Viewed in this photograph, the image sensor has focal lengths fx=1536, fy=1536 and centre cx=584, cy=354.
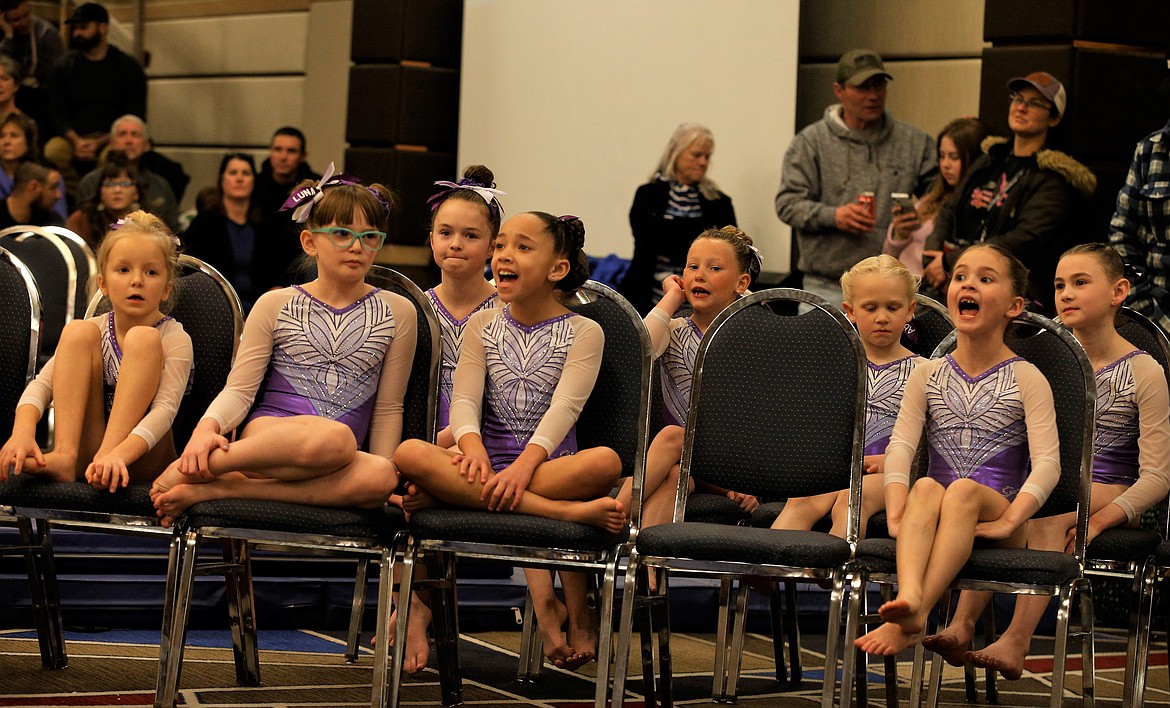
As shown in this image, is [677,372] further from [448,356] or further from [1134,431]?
[1134,431]

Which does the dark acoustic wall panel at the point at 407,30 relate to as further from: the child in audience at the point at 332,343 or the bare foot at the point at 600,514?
the bare foot at the point at 600,514

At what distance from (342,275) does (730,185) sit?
10.1 ft

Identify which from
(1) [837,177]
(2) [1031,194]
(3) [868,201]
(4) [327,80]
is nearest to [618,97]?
(1) [837,177]

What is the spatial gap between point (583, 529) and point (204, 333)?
1076mm

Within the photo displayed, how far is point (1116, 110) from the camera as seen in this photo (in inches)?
194

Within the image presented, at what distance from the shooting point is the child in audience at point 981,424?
2.94 meters

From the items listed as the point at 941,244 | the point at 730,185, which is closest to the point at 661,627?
the point at 941,244

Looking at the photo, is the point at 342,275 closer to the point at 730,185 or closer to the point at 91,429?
the point at 91,429

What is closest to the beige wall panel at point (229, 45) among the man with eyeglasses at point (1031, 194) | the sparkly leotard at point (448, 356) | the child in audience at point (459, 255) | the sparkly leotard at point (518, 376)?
the man with eyeglasses at point (1031, 194)

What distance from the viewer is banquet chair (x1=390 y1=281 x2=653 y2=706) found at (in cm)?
282

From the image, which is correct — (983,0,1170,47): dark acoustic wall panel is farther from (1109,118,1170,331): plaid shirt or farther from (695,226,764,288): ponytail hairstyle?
(695,226,764,288): ponytail hairstyle

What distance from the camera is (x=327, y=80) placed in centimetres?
851

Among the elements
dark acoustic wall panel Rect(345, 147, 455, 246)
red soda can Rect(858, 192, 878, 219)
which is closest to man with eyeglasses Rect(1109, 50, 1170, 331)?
red soda can Rect(858, 192, 878, 219)

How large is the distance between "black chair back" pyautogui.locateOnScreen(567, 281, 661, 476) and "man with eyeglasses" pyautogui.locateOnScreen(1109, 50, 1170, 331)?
1.85 metres
